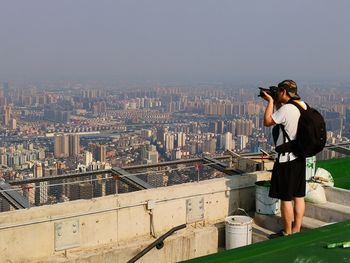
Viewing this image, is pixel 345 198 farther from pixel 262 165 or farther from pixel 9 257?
pixel 9 257

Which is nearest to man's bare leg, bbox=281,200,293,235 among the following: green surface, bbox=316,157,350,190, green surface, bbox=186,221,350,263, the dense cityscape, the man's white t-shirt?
the man's white t-shirt

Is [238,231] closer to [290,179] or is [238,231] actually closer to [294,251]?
[290,179]

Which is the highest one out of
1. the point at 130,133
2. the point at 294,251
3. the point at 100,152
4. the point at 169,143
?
the point at 294,251

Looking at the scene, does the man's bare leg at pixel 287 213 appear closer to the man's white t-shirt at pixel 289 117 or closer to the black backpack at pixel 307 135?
the black backpack at pixel 307 135

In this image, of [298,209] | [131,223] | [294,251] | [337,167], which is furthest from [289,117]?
[337,167]

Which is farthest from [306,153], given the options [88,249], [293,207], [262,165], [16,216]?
[16,216]

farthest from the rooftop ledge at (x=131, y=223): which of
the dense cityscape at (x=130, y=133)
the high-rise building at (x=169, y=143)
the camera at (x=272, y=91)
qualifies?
the high-rise building at (x=169, y=143)
